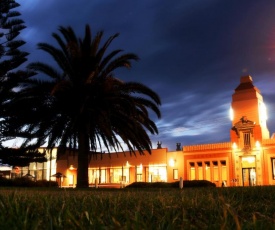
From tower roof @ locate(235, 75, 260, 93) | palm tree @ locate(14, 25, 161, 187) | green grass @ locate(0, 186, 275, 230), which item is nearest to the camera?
green grass @ locate(0, 186, 275, 230)

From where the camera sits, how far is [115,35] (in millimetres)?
22484

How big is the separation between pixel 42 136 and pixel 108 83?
4830 millimetres

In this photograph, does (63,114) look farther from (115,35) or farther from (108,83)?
(115,35)

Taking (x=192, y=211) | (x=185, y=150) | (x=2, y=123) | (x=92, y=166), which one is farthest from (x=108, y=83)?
(x=92, y=166)

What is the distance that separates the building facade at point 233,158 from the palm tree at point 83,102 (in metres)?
12.9

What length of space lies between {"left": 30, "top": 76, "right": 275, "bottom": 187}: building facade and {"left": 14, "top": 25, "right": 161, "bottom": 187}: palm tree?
12.9m

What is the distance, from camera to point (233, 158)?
37656mm

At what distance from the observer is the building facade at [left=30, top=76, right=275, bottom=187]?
119 feet

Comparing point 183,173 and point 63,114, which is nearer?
point 63,114

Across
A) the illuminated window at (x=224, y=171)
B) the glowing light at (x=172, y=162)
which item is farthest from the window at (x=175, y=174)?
the illuminated window at (x=224, y=171)

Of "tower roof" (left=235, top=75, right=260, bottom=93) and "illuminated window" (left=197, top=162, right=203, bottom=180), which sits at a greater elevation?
"tower roof" (left=235, top=75, right=260, bottom=93)

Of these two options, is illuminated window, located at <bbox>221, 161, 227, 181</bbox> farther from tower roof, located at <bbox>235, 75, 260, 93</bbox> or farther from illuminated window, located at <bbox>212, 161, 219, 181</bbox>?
tower roof, located at <bbox>235, 75, 260, 93</bbox>

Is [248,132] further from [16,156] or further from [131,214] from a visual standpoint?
[131,214]

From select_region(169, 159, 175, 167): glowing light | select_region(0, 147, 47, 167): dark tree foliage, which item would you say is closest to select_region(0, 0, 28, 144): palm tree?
select_region(0, 147, 47, 167): dark tree foliage
